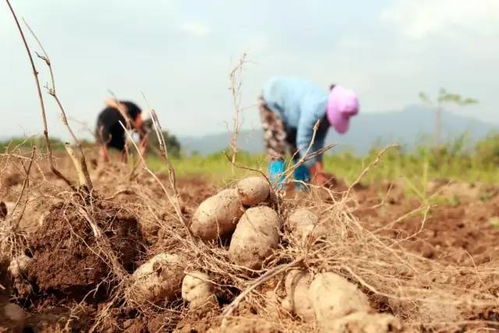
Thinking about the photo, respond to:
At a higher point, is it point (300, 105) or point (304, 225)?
point (304, 225)

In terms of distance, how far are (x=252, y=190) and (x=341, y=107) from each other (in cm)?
378

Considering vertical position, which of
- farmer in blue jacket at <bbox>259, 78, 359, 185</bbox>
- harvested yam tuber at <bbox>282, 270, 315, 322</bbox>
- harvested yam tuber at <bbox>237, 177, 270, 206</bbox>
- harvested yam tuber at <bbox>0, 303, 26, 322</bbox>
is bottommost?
farmer in blue jacket at <bbox>259, 78, 359, 185</bbox>

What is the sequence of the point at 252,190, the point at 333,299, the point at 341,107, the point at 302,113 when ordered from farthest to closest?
the point at 302,113
the point at 341,107
the point at 252,190
the point at 333,299

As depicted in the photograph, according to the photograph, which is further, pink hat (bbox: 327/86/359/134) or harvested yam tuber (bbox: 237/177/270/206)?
pink hat (bbox: 327/86/359/134)

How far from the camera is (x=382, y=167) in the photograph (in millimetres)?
9758

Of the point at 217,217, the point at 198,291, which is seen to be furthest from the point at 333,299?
the point at 217,217

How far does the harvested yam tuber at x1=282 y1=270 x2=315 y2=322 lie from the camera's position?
2102 mm

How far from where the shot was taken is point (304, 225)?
2486mm

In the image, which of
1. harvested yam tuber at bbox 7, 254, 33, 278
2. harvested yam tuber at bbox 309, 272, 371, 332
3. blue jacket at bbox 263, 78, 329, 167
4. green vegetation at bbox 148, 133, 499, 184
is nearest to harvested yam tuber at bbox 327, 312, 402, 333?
harvested yam tuber at bbox 309, 272, 371, 332

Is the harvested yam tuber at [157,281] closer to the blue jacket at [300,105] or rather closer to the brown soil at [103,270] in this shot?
the brown soil at [103,270]

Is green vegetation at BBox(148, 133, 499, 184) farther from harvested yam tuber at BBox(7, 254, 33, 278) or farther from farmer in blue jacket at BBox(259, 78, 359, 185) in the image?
harvested yam tuber at BBox(7, 254, 33, 278)

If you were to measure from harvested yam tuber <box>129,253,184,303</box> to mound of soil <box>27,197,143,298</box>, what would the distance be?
5.5 inches

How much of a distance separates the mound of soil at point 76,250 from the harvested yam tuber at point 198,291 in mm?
343

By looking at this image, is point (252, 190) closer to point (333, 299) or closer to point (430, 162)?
point (333, 299)
